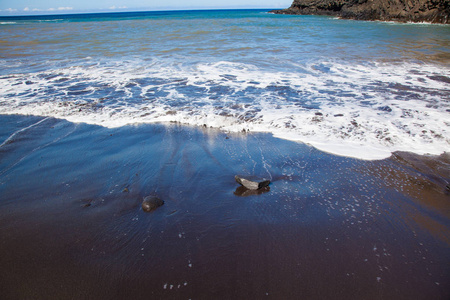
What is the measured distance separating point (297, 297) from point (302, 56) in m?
11.6

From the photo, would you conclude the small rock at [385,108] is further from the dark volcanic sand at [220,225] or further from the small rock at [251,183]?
the small rock at [251,183]

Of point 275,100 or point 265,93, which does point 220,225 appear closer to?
point 275,100

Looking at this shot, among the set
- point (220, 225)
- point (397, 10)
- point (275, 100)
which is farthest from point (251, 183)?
point (397, 10)

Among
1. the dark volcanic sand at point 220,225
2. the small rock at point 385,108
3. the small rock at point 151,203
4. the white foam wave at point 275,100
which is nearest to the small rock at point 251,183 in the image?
the dark volcanic sand at point 220,225

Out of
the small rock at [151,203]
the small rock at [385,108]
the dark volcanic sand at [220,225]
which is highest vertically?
the small rock at [385,108]

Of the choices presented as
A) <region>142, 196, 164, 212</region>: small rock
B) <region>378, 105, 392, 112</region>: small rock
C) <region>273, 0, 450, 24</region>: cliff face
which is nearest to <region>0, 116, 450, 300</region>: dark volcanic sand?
<region>142, 196, 164, 212</region>: small rock

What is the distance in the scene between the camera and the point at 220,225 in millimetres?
Answer: 2621

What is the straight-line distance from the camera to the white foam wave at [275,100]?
14.8ft

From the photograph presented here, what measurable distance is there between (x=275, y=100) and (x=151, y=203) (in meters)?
4.39

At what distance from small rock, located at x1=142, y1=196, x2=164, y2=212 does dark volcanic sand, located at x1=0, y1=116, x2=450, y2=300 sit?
3.7 inches

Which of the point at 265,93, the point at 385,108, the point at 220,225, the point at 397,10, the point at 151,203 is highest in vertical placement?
the point at 397,10

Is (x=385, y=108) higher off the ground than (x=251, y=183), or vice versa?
(x=385, y=108)

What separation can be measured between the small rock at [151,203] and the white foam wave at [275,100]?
2.36 m

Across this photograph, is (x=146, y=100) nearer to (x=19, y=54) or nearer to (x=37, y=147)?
(x=37, y=147)
